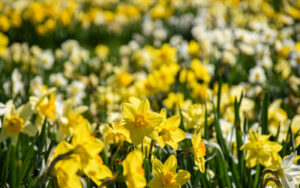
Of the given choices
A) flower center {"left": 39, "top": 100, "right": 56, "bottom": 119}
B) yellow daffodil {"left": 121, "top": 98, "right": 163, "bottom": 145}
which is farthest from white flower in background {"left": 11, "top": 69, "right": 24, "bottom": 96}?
yellow daffodil {"left": 121, "top": 98, "right": 163, "bottom": 145}

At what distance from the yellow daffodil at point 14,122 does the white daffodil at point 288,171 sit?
92cm

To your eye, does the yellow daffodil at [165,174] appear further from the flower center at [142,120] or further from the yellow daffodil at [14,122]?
the yellow daffodil at [14,122]

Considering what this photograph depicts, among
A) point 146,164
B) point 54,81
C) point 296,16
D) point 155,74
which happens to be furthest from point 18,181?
point 296,16

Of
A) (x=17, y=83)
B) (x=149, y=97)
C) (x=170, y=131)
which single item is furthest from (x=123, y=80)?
(x=170, y=131)

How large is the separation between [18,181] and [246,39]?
4086 millimetres

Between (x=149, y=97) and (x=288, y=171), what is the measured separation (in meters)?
1.70

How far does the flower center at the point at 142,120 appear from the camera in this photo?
43.7 inches

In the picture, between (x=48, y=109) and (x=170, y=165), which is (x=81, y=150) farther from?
(x=48, y=109)

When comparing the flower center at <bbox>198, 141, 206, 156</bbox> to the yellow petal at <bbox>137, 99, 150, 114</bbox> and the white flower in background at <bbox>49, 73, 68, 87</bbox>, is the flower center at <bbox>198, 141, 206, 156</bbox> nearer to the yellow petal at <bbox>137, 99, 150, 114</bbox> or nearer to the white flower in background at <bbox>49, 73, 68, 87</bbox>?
the yellow petal at <bbox>137, 99, 150, 114</bbox>

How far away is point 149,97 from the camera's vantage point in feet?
9.20

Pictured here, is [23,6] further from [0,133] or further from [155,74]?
[0,133]

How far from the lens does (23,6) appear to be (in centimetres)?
615

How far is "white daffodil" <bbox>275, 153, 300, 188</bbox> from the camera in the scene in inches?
46.4

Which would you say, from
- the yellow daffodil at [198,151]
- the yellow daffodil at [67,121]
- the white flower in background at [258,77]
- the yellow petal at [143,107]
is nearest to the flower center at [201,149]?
the yellow daffodil at [198,151]
